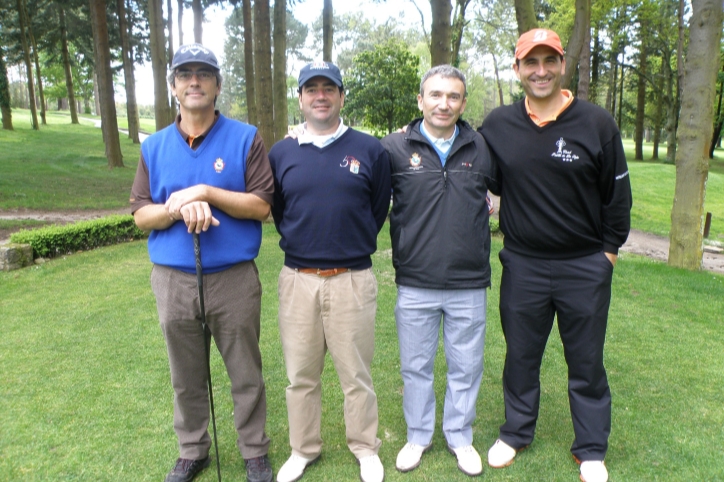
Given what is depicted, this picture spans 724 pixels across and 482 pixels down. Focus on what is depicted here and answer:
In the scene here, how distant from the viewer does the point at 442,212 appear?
3059 mm

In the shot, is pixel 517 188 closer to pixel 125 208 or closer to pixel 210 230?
pixel 210 230

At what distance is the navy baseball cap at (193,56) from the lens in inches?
109

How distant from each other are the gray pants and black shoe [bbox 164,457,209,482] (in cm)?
3

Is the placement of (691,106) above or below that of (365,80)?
below

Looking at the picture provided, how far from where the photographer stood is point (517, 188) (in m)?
3.14

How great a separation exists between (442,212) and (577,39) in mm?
7015

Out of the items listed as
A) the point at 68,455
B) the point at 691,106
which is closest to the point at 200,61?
the point at 68,455

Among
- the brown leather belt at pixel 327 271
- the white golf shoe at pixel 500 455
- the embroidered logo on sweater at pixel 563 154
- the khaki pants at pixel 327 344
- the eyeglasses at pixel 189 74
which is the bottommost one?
the white golf shoe at pixel 500 455

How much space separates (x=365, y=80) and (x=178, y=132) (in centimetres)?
1959

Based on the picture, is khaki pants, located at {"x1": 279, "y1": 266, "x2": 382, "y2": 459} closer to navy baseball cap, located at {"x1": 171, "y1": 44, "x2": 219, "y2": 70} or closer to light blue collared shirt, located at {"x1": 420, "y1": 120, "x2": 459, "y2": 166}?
light blue collared shirt, located at {"x1": 420, "y1": 120, "x2": 459, "y2": 166}

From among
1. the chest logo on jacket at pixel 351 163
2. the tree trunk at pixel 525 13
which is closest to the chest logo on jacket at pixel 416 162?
the chest logo on jacket at pixel 351 163

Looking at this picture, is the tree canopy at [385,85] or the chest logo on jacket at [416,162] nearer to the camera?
the chest logo on jacket at [416,162]

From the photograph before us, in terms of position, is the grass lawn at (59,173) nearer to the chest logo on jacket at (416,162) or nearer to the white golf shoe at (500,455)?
the chest logo on jacket at (416,162)

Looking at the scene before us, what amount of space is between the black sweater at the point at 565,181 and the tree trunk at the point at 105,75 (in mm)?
17750
